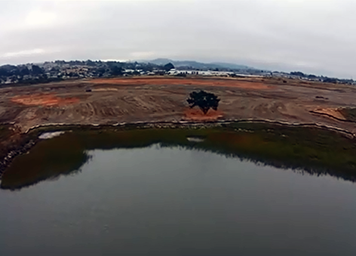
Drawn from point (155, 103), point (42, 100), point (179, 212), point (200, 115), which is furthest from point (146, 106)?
point (179, 212)

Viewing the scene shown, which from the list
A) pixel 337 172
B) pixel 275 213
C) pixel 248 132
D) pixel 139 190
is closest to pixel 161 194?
pixel 139 190

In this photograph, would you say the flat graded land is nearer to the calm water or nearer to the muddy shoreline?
the muddy shoreline

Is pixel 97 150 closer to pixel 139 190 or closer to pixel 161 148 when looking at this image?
pixel 161 148

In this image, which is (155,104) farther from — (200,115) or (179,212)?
(179,212)

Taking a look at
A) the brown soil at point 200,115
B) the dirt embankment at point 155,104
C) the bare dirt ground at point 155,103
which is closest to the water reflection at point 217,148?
the brown soil at point 200,115

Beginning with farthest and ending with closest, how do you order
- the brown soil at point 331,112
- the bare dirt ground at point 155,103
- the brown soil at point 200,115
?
the brown soil at point 331,112, the bare dirt ground at point 155,103, the brown soil at point 200,115

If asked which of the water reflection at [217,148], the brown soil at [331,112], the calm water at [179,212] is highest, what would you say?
the brown soil at [331,112]

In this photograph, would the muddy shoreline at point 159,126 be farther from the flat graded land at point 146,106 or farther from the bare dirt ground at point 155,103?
the bare dirt ground at point 155,103
